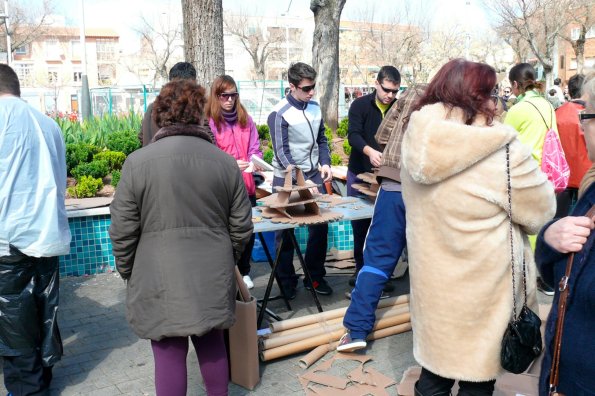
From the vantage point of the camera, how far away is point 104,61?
3809 inches

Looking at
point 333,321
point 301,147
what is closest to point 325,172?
point 301,147

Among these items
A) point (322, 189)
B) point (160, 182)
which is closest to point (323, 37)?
point (322, 189)

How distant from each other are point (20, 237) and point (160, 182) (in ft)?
4.04

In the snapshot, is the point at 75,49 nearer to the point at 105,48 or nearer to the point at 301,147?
the point at 105,48

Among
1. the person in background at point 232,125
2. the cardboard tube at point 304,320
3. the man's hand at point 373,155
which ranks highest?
the person in background at point 232,125

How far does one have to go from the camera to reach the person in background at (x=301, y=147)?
5.21 metres

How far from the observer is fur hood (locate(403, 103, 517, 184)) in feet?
8.46

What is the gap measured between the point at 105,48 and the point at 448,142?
343 ft

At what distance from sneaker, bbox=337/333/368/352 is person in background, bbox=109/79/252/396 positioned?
1.34m

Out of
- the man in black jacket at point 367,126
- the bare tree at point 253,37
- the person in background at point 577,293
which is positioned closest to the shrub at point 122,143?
the man in black jacket at point 367,126

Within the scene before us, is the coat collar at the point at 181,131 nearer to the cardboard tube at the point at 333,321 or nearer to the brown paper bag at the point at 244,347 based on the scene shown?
the brown paper bag at the point at 244,347

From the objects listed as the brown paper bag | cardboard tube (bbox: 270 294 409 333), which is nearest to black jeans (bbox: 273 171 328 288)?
cardboard tube (bbox: 270 294 409 333)

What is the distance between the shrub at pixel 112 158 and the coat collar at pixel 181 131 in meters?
5.67

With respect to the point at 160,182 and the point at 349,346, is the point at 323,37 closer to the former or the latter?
the point at 349,346
